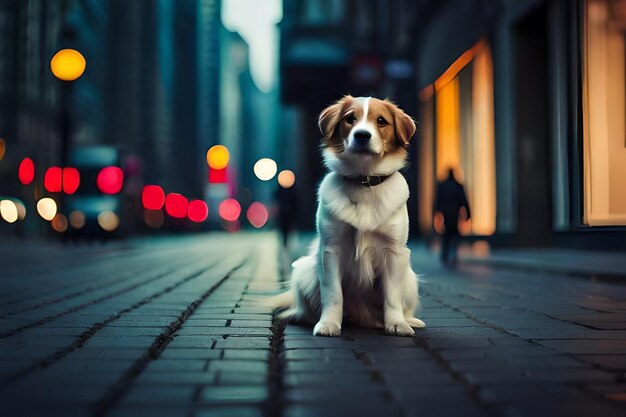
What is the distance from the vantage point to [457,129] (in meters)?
21.7

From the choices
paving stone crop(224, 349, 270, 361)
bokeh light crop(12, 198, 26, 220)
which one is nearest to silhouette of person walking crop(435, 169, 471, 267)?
paving stone crop(224, 349, 270, 361)

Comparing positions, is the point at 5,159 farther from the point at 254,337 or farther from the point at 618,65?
the point at 254,337

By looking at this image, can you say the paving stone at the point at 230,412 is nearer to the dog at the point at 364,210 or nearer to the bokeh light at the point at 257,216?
the dog at the point at 364,210

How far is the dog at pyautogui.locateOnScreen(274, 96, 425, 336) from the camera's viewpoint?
15.2ft

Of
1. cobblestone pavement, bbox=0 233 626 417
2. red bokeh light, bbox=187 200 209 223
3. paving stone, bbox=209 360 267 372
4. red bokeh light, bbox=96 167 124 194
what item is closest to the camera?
cobblestone pavement, bbox=0 233 626 417

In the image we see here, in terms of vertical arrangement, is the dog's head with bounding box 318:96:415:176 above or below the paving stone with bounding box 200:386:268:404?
above

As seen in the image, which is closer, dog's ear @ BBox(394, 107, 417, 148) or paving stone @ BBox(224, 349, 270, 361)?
paving stone @ BBox(224, 349, 270, 361)

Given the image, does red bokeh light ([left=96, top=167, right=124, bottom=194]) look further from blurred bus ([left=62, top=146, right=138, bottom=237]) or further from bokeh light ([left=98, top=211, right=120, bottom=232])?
bokeh light ([left=98, top=211, right=120, bottom=232])

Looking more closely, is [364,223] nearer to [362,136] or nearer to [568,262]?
[362,136]

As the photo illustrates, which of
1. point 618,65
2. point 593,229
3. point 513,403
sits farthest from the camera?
point 618,65

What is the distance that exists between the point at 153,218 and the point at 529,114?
4277 centimetres

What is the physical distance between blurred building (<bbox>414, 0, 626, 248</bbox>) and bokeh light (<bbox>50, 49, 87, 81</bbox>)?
9433 millimetres

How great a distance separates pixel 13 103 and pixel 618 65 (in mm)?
44691

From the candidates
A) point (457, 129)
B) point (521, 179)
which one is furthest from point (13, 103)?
point (521, 179)
